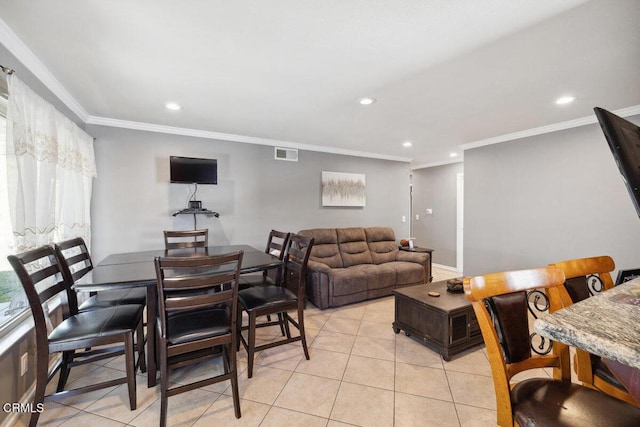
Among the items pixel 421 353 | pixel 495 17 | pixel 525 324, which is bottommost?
pixel 421 353

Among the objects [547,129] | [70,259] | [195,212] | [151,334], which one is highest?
[547,129]

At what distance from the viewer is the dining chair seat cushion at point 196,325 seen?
1.70 metres

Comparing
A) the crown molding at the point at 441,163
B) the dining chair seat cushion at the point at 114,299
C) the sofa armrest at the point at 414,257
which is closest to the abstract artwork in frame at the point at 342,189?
the sofa armrest at the point at 414,257

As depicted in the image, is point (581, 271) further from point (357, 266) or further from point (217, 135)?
point (217, 135)

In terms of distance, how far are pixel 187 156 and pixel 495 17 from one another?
365 cm

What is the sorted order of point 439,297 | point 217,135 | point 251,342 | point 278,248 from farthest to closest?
Result: point 217,135 < point 278,248 < point 439,297 < point 251,342

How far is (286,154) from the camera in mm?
4453


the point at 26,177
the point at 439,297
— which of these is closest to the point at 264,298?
the point at 439,297

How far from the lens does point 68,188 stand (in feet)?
8.52

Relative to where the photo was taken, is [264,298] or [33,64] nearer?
[33,64]

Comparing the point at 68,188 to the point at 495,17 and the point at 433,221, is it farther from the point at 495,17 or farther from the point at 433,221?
the point at 433,221

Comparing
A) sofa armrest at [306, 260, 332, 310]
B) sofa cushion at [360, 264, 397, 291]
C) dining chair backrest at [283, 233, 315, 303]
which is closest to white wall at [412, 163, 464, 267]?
sofa cushion at [360, 264, 397, 291]

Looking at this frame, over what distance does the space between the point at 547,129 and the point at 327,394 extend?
4129mm

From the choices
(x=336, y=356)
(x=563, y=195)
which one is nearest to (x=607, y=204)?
(x=563, y=195)
